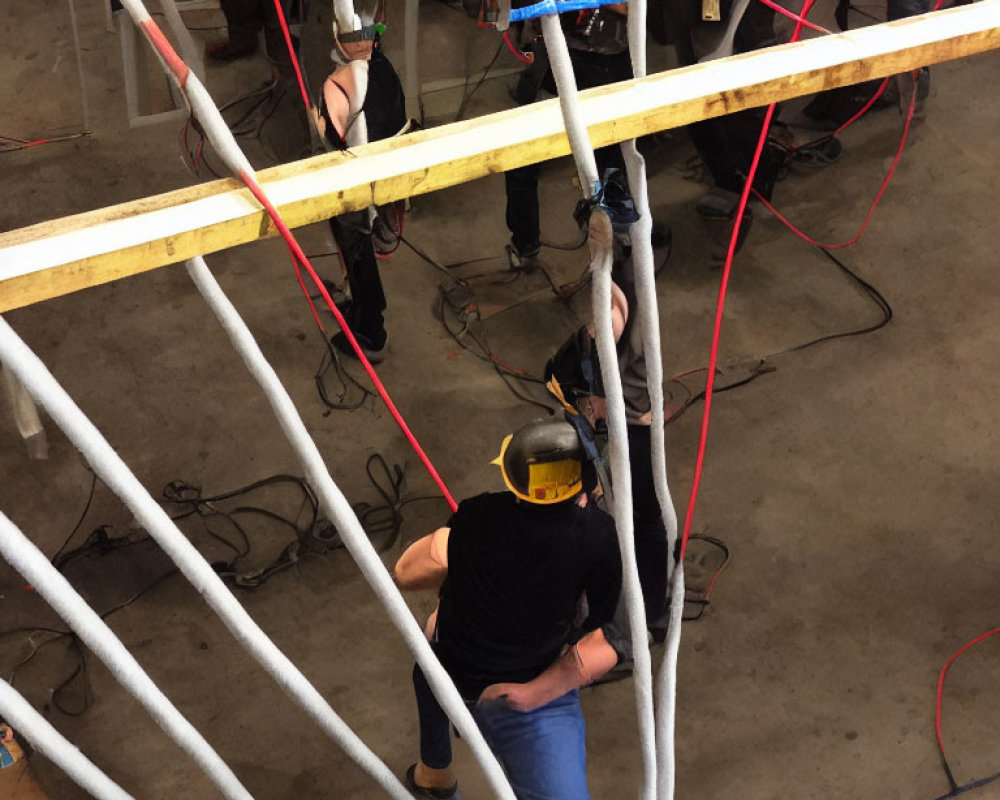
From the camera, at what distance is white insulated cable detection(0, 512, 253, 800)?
4.96 ft

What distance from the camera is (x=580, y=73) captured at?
13.5 ft

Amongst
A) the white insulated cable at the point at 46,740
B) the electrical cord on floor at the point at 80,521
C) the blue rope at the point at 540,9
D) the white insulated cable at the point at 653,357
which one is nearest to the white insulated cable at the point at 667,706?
the white insulated cable at the point at 653,357

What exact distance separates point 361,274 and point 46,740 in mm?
2540

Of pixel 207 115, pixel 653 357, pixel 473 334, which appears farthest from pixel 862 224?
pixel 207 115

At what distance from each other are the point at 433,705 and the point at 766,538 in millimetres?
1569

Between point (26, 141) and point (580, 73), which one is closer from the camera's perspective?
point (580, 73)

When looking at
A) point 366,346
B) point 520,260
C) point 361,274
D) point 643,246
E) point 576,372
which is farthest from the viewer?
point 520,260

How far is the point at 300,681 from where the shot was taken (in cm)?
184

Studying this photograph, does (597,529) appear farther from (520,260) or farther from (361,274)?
(520,260)

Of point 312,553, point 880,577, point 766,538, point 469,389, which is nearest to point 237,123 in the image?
point 469,389

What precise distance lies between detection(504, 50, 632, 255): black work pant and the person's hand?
1916 mm

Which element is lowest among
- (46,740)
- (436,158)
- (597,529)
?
(597,529)

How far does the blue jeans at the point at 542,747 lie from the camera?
8.39 ft

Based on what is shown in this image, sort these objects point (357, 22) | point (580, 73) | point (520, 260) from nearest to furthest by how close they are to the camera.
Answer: point (357, 22) → point (580, 73) → point (520, 260)
